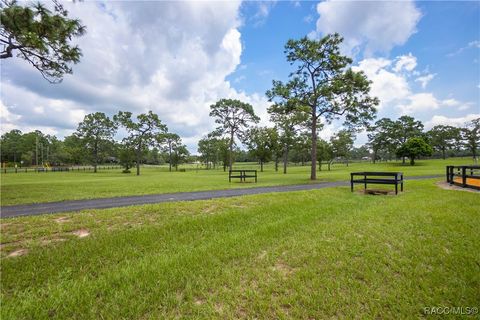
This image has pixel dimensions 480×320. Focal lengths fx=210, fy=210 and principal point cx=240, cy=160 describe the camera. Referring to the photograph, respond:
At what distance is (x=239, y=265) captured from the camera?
3.51 metres

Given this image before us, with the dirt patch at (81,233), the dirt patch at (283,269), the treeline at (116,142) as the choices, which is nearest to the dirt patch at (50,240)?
the dirt patch at (81,233)

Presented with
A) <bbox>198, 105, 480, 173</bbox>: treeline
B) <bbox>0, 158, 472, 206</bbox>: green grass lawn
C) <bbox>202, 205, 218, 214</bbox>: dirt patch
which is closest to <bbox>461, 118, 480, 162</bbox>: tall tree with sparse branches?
<bbox>198, 105, 480, 173</bbox>: treeline

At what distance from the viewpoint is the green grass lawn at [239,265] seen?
252 cm

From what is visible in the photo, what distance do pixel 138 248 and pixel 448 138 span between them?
87466mm

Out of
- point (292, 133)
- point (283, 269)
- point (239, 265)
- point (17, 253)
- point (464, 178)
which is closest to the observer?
point (283, 269)

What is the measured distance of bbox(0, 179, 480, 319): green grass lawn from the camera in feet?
8.27

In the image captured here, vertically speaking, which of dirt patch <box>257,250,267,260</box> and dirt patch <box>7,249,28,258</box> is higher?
dirt patch <box>7,249,28,258</box>

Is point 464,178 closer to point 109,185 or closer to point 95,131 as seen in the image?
point 109,185

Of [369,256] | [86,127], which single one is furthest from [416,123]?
[86,127]

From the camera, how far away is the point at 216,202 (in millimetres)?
7555

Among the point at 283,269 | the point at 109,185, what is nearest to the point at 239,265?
the point at 283,269

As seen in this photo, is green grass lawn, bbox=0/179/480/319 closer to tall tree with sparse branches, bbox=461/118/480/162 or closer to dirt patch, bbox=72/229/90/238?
dirt patch, bbox=72/229/90/238

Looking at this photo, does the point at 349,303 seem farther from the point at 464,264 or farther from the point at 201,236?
the point at 201,236

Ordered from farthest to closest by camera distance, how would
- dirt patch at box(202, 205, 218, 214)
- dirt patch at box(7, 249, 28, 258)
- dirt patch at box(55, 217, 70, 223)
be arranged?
dirt patch at box(202, 205, 218, 214)
dirt patch at box(55, 217, 70, 223)
dirt patch at box(7, 249, 28, 258)
